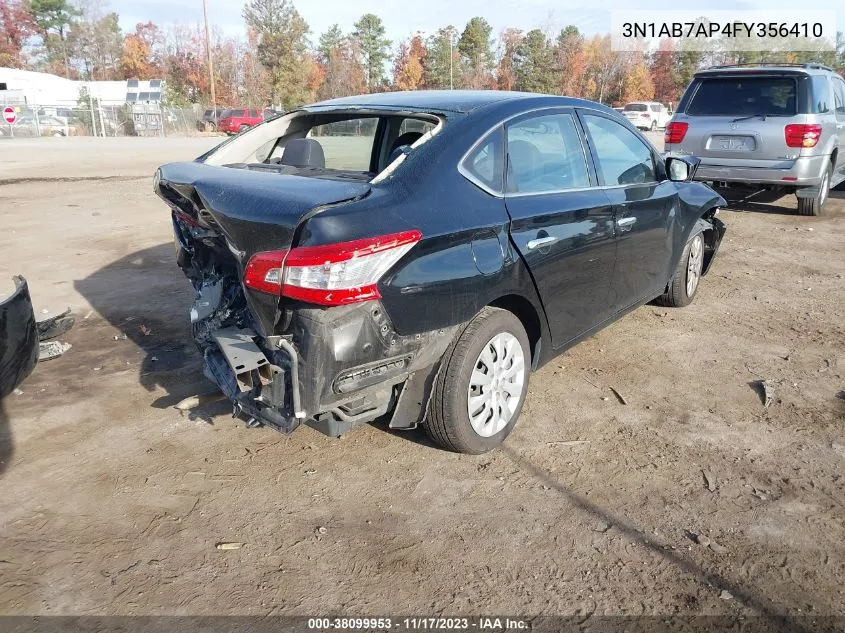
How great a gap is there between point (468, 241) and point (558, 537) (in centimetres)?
134

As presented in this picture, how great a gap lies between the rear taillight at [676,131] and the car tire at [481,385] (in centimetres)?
737

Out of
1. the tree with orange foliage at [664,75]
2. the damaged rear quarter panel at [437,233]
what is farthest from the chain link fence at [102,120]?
the tree with orange foliage at [664,75]

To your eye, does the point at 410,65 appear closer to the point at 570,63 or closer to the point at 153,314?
the point at 570,63

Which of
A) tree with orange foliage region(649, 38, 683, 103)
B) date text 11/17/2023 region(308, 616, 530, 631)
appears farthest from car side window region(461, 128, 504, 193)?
tree with orange foliage region(649, 38, 683, 103)

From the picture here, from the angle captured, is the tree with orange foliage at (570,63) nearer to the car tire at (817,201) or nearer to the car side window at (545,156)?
the car tire at (817,201)

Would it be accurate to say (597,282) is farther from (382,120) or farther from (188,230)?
(188,230)

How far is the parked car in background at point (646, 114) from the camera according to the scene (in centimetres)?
3519

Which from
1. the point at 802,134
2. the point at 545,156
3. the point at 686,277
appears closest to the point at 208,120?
the point at 802,134

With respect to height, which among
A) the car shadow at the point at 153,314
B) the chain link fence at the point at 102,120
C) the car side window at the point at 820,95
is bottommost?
the car shadow at the point at 153,314

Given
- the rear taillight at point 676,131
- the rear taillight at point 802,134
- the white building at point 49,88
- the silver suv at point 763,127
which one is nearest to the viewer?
the rear taillight at point 802,134

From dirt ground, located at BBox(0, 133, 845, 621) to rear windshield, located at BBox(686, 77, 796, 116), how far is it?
16.4 feet

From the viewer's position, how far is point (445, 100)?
11.9 feet

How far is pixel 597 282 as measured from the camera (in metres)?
4.00

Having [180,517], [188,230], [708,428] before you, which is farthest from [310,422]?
[708,428]
